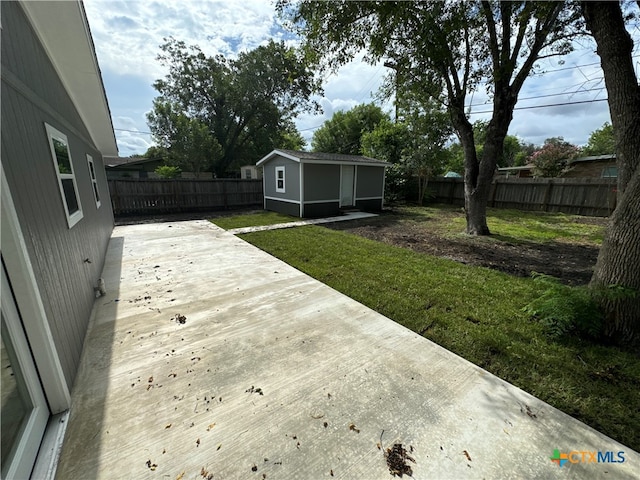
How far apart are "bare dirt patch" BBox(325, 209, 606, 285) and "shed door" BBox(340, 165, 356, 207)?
3.45 meters

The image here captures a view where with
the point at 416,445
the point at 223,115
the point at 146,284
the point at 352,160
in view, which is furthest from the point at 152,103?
the point at 416,445

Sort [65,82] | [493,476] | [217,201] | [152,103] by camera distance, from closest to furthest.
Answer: [493,476]
[65,82]
[217,201]
[152,103]

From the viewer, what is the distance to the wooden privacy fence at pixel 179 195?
10.8m

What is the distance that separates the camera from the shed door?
1166 centimetres

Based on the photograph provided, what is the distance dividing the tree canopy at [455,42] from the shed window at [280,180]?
5501 mm

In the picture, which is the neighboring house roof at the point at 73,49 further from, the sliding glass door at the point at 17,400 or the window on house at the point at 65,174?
the sliding glass door at the point at 17,400

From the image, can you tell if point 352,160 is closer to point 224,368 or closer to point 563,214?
point 563,214

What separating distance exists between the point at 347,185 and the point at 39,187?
10658mm

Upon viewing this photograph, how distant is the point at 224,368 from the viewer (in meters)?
2.23

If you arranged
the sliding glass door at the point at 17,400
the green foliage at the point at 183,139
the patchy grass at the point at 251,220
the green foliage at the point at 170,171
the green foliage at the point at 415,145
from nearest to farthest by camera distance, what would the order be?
the sliding glass door at the point at 17,400 < the patchy grass at the point at 251,220 < the green foliage at the point at 415,145 < the green foliage at the point at 183,139 < the green foliage at the point at 170,171

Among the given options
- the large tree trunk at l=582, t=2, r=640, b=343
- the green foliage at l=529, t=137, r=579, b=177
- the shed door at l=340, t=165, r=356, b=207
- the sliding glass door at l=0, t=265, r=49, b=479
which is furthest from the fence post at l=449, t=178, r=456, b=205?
the sliding glass door at l=0, t=265, r=49, b=479

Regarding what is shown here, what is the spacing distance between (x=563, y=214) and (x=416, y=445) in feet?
46.9

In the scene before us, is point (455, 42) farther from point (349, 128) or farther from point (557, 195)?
point (349, 128)

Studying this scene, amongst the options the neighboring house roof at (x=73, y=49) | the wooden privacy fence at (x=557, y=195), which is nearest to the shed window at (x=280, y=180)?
the neighboring house roof at (x=73, y=49)
